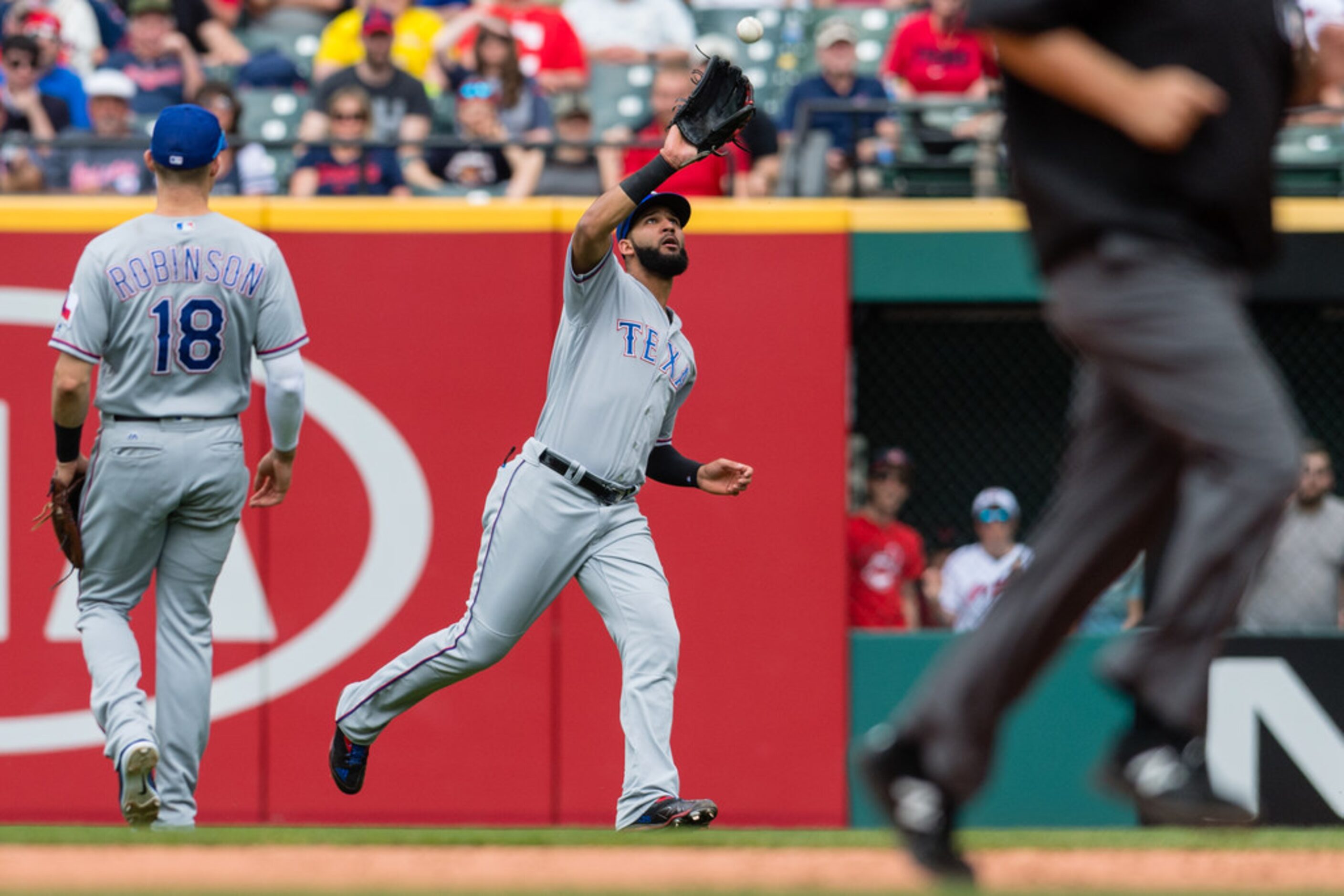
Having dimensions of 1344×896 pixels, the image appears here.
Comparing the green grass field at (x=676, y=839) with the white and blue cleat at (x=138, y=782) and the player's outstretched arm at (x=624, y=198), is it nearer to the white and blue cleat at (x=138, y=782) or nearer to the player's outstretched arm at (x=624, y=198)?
the white and blue cleat at (x=138, y=782)

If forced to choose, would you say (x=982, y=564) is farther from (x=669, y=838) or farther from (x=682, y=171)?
(x=669, y=838)

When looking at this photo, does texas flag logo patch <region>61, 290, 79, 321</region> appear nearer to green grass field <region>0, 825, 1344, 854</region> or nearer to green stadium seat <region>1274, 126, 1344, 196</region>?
green grass field <region>0, 825, 1344, 854</region>

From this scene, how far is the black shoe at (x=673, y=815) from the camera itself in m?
5.07

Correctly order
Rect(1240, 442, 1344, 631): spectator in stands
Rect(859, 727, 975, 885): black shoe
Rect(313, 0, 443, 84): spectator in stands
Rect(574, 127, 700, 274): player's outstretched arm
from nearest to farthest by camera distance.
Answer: Rect(859, 727, 975, 885): black shoe, Rect(574, 127, 700, 274): player's outstretched arm, Rect(1240, 442, 1344, 631): spectator in stands, Rect(313, 0, 443, 84): spectator in stands

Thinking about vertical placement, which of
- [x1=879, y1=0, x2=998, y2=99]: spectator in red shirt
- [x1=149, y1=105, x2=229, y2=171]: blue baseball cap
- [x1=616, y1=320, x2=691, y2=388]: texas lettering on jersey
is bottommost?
[x1=616, y1=320, x2=691, y2=388]: texas lettering on jersey

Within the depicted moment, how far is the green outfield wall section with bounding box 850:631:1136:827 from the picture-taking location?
7887 mm

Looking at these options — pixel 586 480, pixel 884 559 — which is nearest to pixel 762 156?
pixel 884 559

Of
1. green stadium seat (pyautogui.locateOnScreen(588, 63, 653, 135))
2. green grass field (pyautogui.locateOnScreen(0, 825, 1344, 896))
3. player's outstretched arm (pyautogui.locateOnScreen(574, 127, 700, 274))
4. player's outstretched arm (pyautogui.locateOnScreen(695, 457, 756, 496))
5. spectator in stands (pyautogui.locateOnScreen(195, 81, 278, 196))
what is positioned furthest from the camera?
green stadium seat (pyautogui.locateOnScreen(588, 63, 653, 135))

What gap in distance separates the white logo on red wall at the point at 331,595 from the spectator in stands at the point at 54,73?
179 centimetres

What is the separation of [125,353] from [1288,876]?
11.5 feet

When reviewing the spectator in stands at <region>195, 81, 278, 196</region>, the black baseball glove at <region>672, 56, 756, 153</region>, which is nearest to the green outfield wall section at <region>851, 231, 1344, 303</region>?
the spectator in stands at <region>195, 81, 278, 196</region>

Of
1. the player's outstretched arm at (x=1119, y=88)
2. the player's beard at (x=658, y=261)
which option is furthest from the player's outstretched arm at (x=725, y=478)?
the player's outstretched arm at (x=1119, y=88)

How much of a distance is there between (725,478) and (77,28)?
21.7 feet

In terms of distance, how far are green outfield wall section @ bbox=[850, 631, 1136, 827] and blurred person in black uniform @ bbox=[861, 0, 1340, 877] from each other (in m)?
4.96
